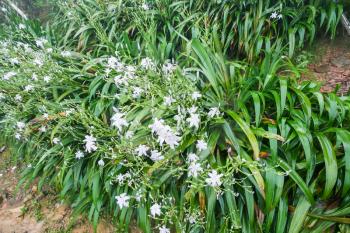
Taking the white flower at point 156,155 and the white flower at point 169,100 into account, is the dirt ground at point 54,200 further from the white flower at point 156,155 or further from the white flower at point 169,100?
the white flower at point 169,100

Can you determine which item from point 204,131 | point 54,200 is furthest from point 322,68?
point 54,200

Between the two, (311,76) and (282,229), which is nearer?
(282,229)

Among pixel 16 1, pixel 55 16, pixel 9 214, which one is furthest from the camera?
pixel 16 1

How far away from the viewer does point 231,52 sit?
397cm

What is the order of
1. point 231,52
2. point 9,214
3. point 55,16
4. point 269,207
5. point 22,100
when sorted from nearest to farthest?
point 269,207
point 9,214
point 22,100
point 231,52
point 55,16

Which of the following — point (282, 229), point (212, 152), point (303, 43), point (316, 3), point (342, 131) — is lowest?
point (282, 229)

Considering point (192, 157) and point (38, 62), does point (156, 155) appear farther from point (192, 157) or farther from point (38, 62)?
point (38, 62)

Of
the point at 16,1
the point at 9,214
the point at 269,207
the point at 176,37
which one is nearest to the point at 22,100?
the point at 9,214

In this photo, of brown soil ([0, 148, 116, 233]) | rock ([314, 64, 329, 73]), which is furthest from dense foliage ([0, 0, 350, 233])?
rock ([314, 64, 329, 73])

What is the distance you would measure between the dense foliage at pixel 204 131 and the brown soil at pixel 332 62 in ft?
0.80

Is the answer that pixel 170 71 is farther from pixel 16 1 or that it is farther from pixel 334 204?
pixel 16 1

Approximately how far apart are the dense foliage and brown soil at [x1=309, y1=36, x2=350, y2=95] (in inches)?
9.5

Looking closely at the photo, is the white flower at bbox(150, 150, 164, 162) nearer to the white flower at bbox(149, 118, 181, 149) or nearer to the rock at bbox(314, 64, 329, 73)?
the white flower at bbox(149, 118, 181, 149)

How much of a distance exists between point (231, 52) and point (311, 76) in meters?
0.97
